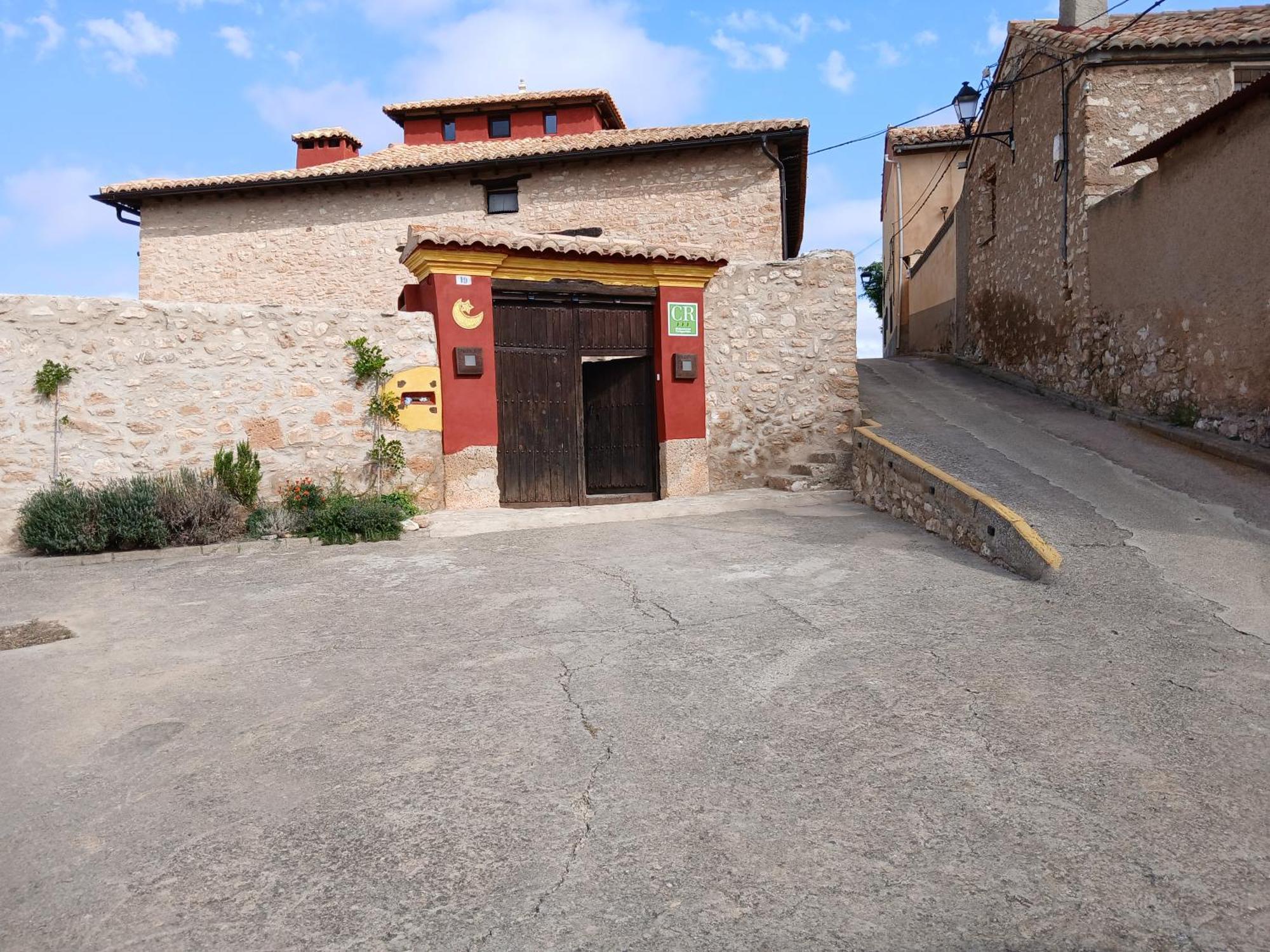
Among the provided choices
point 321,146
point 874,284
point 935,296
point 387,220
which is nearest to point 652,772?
point 387,220

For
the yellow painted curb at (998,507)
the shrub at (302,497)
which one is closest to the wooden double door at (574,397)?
the shrub at (302,497)

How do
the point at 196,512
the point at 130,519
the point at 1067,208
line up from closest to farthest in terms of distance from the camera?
the point at 130,519 → the point at 196,512 → the point at 1067,208

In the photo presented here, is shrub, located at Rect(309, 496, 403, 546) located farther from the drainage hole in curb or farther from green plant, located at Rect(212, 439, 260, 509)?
the drainage hole in curb

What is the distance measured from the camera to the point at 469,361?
8.91m

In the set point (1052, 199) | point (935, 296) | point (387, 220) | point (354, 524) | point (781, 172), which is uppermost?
point (781, 172)

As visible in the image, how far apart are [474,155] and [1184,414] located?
12771mm

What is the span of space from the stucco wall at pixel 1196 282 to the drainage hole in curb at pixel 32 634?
31.8 feet

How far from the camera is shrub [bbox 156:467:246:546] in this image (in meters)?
7.39

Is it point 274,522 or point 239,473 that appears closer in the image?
point 274,522

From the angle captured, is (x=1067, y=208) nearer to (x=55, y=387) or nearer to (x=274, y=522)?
(x=274, y=522)

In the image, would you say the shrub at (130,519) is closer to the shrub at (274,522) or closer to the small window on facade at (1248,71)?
the shrub at (274,522)

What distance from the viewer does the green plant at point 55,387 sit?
7527 mm

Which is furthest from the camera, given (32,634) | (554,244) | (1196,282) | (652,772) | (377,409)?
(554,244)

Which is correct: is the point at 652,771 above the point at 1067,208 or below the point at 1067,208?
below
